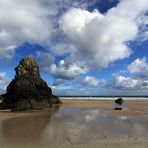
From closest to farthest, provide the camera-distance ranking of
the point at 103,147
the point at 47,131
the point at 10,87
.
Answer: the point at 103,147, the point at 47,131, the point at 10,87

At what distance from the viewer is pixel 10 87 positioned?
40875 millimetres

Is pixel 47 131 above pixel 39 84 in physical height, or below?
below

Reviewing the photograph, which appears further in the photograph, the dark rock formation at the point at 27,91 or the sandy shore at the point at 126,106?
the dark rock formation at the point at 27,91

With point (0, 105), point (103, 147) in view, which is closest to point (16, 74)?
point (0, 105)

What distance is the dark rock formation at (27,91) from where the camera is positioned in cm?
3619

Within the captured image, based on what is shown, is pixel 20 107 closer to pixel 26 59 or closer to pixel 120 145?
pixel 26 59

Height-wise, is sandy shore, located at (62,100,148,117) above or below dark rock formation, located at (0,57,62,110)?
below

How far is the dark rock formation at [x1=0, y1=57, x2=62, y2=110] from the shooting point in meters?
36.2

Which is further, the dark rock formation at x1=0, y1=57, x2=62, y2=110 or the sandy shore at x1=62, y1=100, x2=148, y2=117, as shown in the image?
the dark rock formation at x1=0, y1=57, x2=62, y2=110

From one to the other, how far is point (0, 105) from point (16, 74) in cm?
521

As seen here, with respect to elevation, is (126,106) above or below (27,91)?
below

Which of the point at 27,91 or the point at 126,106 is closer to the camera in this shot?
the point at 27,91

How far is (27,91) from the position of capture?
37.8m

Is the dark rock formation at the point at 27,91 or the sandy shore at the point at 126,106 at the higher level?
the dark rock formation at the point at 27,91
